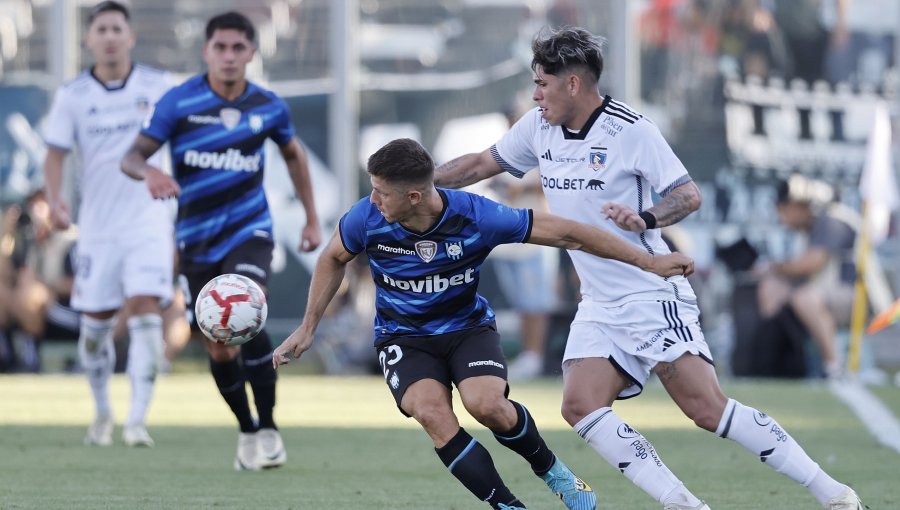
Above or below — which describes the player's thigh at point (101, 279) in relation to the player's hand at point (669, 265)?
below

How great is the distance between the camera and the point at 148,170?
7875 millimetres

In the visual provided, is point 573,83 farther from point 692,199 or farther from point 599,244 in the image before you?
point 599,244

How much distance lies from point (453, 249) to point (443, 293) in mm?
218

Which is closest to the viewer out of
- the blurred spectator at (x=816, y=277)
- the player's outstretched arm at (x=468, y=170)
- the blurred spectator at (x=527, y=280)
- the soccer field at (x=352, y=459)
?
the player's outstretched arm at (x=468, y=170)

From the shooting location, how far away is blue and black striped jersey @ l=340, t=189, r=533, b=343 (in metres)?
6.03

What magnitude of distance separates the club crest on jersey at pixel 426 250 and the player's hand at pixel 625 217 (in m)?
0.68

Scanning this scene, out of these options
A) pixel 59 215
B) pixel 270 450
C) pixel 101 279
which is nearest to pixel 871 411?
pixel 270 450

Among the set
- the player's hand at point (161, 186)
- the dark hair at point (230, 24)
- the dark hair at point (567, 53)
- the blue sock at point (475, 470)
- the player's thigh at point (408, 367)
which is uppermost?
the dark hair at point (230, 24)

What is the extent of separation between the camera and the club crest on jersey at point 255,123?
340 inches

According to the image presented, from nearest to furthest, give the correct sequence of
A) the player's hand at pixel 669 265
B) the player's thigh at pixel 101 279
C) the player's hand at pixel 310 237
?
the player's hand at pixel 669 265
the player's hand at pixel 310 237
the player's thigh at pixel 101 279

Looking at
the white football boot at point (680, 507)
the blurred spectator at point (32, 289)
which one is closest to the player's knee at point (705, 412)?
the white football boot at point (680, 507)

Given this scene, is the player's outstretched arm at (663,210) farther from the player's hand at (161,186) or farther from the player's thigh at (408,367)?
the player's hand at (161,186)

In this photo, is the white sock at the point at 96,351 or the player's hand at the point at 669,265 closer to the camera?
the player's hand at the point at 669,265

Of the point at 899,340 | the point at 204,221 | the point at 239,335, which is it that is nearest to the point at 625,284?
the point at 239,335
